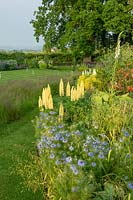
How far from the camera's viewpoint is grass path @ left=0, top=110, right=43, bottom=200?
4.85m

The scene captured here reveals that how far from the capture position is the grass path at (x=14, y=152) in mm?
4849

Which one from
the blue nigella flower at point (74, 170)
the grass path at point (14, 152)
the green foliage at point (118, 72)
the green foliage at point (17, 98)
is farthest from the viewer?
the green foliage at point (118, 72)

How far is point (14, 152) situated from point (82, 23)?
106 feet

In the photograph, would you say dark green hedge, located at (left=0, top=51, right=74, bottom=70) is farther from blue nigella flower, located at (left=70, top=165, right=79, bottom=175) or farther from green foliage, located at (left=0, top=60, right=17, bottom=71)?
blue nigella flower, located at (left=70, top=165, right=79, bottom=175)

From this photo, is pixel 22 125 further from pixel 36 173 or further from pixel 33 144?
pixel 36 173

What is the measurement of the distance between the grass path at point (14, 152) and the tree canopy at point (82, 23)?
26.6 meters

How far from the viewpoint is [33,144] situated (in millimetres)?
7266

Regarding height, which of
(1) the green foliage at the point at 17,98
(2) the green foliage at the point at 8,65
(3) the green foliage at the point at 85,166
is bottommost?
(2) the green foliage at the point at 8,65

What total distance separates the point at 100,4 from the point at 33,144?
31.3 m

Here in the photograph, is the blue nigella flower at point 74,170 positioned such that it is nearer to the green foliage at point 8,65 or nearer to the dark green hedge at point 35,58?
the green foliage at point 8,65

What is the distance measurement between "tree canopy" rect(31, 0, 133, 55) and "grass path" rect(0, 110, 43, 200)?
26.6m

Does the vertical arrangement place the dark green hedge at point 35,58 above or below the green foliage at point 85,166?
below

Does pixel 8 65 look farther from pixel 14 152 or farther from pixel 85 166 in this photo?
pixel 85 166

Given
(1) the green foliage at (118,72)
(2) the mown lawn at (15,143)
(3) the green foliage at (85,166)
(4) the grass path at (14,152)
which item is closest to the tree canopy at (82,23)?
(1) the green foliage at (118,72)
